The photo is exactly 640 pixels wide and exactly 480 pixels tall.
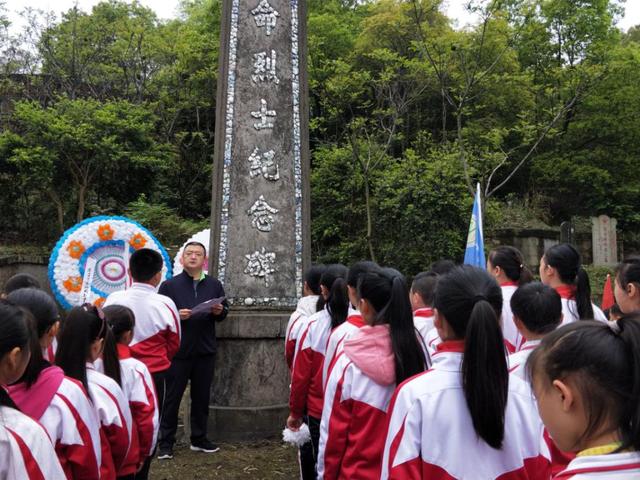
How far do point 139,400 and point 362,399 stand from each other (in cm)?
116

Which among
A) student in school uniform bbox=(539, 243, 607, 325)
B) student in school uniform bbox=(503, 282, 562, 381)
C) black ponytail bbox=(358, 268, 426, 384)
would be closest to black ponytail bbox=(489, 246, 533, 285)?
student in school uniform bbox=(539, 243, 607, 325)

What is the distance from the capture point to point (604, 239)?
1819 centimetres

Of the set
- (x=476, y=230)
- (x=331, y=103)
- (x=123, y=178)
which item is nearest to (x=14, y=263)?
(x=123, y=178)

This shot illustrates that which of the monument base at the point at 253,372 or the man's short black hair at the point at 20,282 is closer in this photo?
the man's short black hair at the point at 20,282

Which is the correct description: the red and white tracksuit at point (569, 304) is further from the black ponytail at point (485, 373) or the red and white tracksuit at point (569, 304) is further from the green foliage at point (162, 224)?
the green foliage at point (162, 224)

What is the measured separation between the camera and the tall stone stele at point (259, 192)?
19.7ft

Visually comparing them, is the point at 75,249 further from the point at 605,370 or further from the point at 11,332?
the point at 605,370

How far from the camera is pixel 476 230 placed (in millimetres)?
5504

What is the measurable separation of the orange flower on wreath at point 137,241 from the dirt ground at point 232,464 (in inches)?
94.7

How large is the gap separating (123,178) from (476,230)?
12024 millimetres

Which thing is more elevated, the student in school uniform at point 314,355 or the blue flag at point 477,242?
the blue flag at point 477,242

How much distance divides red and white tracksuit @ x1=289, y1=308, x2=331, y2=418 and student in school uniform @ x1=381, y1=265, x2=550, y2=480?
5.94ft

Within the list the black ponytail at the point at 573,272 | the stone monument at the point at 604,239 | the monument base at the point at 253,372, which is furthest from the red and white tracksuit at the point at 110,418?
the stone monument at the point at 604,239

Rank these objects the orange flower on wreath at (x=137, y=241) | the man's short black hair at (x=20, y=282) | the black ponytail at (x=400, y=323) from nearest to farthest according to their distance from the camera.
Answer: the black ponytail at (x=400, y=323)
the man's short black hair at (x=20, y=282)
the orange flower on wreath at (x=137, y=241)
